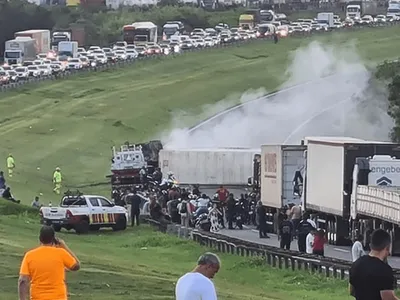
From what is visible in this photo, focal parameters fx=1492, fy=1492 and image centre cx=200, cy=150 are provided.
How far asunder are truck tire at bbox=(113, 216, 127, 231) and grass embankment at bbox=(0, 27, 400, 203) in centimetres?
1179

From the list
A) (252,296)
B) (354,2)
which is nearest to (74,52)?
(354,2)

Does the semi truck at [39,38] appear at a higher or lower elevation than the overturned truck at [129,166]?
lower

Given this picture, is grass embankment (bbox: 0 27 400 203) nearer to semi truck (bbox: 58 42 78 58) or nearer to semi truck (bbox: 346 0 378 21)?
semi truck (bbox: 58 42 78 58)

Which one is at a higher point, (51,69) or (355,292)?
(355,292)

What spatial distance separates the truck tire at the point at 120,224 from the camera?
42.6 m

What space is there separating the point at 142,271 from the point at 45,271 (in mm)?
14787

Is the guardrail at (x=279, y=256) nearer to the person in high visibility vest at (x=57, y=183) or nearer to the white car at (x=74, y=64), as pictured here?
the person in high visibility vest at (x=57, y=183)

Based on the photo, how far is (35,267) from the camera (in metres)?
13.6

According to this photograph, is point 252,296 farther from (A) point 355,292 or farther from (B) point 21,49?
(B) point 21,49

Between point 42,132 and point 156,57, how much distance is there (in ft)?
136

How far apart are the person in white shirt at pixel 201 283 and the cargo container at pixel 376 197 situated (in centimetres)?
2264

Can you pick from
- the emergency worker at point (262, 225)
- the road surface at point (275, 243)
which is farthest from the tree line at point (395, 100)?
the emergency worker at point (262, 225)

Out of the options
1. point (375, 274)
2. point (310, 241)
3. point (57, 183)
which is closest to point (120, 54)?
point (57, 183)

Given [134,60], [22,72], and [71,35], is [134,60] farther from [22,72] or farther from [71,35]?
[71,35]
